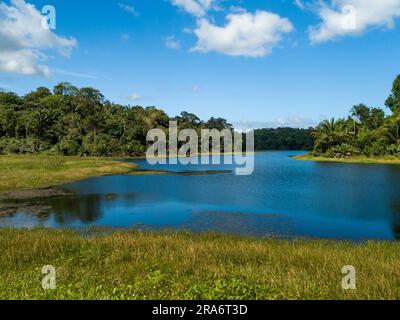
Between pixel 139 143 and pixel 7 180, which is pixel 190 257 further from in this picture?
pixel 139 143

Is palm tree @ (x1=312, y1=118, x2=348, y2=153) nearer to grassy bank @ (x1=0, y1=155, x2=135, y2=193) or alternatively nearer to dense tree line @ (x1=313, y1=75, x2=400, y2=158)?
dense tree line @ (x1=313, y1=75, x2=400, y2=158)

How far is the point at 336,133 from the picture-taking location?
96438 mm

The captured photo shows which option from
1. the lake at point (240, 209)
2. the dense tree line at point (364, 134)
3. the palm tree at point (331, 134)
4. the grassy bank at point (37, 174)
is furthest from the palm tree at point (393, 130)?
the grassy bank at point (37, 174)

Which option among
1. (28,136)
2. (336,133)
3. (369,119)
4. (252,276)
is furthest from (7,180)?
(369,119)

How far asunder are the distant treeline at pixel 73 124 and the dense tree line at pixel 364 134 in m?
61.5

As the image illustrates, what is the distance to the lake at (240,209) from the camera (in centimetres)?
2288

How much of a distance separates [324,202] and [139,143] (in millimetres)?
101430

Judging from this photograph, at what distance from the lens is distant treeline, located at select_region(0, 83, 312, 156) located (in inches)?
3976

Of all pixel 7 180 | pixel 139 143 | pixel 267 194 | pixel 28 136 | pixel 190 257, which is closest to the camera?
pixel 190 257

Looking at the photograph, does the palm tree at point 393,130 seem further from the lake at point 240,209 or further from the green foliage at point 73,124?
the green foliage at point 73,124

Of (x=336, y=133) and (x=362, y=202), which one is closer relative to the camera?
(x=362, y=202)

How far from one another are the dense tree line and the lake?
152 ft

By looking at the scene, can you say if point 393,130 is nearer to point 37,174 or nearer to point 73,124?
point 37,174

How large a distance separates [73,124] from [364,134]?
88472 mm
